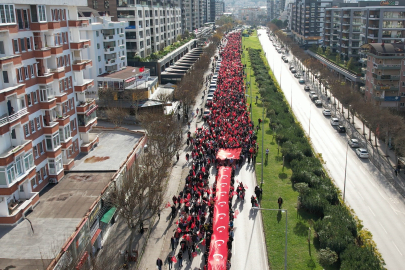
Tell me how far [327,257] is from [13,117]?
24.6 metres

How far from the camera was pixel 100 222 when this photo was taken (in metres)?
34.2

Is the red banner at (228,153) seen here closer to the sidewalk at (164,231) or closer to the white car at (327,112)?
the sidewalk at (164,231)

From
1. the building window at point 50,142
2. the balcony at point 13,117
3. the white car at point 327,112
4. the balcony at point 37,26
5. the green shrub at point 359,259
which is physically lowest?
the white car at point 327,112

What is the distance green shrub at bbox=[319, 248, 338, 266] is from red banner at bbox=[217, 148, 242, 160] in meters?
21.8

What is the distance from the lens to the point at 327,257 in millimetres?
30109

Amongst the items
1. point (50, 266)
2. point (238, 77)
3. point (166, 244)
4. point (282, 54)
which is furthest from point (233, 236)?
point (282, 54)

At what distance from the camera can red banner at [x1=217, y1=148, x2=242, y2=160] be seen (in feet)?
168

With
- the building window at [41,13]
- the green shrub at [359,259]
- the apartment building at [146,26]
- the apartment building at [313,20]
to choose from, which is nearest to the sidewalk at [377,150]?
the green shrub at [359,259]

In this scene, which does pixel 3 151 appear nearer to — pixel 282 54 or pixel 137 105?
pixel 137 105

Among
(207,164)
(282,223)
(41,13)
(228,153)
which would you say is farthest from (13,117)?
(228,153)

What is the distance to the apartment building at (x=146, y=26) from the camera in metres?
98.6

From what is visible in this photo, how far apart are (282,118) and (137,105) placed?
22926mm

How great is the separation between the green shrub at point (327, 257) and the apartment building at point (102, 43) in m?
51.0

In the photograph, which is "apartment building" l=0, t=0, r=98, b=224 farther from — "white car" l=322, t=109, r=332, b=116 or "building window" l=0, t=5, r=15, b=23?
"white car" l=322, t=109, r=332, b=116
